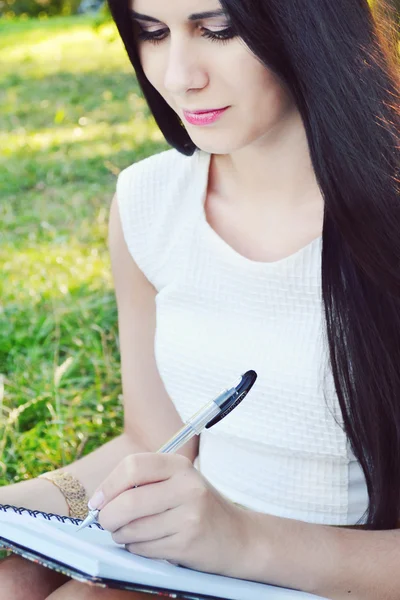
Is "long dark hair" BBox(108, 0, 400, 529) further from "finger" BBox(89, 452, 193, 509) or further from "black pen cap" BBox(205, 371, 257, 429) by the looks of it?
"finger" BBox(89, 452, 193, 509)

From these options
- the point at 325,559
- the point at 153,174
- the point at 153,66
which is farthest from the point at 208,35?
the point at 325,559

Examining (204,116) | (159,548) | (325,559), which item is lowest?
(325,559)

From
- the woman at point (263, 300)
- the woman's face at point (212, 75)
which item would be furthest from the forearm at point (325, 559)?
the woman's face at point (212, 75)

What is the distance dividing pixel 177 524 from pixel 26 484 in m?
0.58

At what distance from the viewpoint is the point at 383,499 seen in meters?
1.57

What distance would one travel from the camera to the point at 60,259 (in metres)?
3.57

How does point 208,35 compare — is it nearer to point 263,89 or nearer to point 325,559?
point 263,89

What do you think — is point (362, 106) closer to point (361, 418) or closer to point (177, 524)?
point (361, 418)

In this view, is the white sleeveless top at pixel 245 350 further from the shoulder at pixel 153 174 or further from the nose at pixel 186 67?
the nose at pixel 186 67

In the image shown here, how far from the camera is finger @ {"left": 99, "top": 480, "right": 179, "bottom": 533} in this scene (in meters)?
1.22

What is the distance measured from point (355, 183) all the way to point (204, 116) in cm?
27

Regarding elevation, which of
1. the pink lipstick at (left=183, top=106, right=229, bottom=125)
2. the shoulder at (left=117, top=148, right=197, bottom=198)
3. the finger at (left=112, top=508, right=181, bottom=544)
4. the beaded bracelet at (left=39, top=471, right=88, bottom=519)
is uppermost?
the pink lipstick at (left=183, top=106, right=229, bottom=125)

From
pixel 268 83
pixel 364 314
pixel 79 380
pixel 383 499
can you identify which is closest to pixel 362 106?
pixel 268 83

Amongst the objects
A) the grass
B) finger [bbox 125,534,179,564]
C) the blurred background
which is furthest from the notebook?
the grass
